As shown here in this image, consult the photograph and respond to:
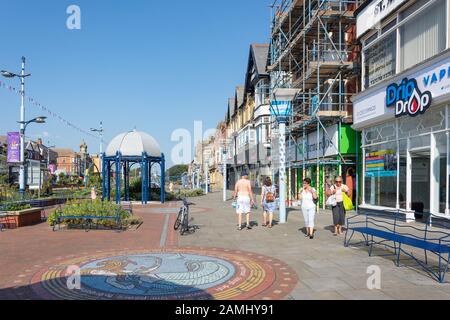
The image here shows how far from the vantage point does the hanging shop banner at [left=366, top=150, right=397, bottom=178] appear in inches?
579

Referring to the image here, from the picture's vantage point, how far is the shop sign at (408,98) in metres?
12.3

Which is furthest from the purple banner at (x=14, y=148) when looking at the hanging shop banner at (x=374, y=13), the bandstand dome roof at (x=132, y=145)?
the hanging shop banner at (x=374, y=13)

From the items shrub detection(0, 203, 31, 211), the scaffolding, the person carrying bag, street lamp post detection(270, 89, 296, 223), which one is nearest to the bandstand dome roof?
the scaffolding

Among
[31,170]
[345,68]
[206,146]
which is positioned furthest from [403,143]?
[206,146]

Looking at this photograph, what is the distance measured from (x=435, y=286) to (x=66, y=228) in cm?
1054

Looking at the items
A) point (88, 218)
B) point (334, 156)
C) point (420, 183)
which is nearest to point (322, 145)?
point (334, 156)

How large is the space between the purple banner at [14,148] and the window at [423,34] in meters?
19.5

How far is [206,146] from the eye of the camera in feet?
300

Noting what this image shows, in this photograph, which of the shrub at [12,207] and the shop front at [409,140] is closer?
the shop front at [409,140]

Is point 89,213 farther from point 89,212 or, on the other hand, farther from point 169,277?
point 169,277

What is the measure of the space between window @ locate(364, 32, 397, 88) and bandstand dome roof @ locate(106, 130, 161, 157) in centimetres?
1384

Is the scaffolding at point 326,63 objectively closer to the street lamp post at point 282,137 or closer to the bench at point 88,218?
the street lamp post at point 282,137

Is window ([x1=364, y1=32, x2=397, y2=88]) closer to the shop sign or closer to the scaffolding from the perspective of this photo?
the shop sign

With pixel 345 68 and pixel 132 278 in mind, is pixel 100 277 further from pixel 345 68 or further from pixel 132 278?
pixel 345 68
